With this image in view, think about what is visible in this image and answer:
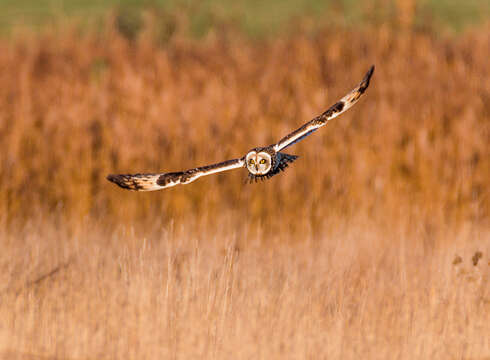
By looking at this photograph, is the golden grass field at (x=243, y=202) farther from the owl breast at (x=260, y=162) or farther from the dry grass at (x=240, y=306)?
the owl breast at (x=260, y=162)

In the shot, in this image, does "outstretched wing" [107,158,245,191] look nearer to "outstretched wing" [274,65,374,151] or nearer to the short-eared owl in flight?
the short-eared owl in flight

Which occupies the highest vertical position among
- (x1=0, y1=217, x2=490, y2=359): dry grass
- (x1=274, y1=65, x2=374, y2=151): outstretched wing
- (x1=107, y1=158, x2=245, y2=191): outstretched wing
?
(x1=274, y1=65, x2=374, y2=151): outstretched wing

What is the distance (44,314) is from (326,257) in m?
2.30

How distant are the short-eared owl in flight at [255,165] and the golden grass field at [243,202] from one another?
2.27 feet

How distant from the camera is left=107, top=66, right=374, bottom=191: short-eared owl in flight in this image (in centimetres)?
478

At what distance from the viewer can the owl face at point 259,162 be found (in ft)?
15.7

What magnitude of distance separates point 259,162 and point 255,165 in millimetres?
33

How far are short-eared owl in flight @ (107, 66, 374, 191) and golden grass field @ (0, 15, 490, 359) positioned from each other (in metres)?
0.69

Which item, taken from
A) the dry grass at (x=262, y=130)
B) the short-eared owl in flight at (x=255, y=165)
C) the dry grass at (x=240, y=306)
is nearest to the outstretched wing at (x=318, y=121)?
the short-eared owl in flight at (x=255, y=165)

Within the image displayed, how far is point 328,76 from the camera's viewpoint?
33.0ft

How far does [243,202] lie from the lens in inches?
334

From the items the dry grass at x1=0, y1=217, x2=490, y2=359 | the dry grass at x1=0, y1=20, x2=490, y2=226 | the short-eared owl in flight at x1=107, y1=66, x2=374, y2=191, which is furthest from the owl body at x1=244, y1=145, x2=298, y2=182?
the dry grass at x1=0, y1=20, x2=490, y2=226

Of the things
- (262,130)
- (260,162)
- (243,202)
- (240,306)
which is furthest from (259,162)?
(262,130)

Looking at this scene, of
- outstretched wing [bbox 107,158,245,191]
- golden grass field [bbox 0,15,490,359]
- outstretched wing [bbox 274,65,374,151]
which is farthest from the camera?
golden grass field [bbox 0,15,490,359]
